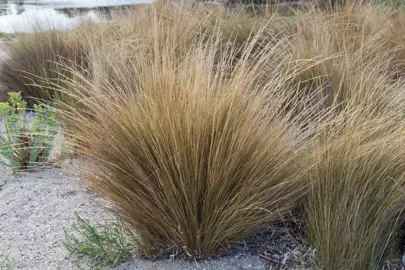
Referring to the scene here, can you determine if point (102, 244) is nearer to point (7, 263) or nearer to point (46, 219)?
point (7, 263)

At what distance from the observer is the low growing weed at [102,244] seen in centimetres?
233

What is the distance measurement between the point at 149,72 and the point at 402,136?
3.76 feet

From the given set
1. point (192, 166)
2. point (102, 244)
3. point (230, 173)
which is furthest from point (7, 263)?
point (230, 173)

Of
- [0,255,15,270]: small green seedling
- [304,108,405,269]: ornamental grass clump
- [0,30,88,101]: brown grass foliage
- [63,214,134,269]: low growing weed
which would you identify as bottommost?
[0,30,88,101]: brown grass foliage

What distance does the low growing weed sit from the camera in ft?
7.65

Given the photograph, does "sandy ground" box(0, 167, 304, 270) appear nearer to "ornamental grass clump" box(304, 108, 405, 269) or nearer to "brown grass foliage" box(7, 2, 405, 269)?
"brown grass foliage" box(7, 2, 405, 269)

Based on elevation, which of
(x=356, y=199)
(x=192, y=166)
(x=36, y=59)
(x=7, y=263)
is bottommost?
(x=36, y=59)

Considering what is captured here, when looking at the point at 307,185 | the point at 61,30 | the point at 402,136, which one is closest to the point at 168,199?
the point at 307,185

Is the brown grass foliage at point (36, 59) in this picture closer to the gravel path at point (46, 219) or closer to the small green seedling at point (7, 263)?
the gravel path at point (46, 219)

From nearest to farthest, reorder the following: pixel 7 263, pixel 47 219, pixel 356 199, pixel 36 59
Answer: pixel 356 199
pixel 7 263
pixel 47 219
pixel 36 59

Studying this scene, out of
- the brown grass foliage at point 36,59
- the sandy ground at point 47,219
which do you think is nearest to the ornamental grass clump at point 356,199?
the sandy ground at point 47,219

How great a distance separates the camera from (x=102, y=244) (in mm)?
2408

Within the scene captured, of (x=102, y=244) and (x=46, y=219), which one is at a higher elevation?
(x=102, y=244)

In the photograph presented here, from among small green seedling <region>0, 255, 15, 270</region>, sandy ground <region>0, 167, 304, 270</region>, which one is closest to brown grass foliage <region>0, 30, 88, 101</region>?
sandy ground <region>0, 167, 304, 270</region>
